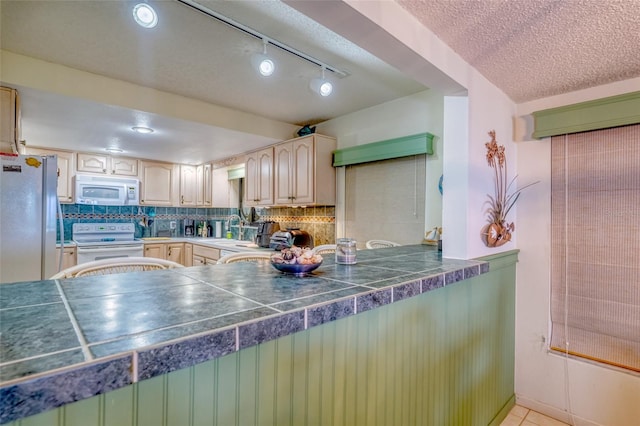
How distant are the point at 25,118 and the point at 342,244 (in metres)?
3.04

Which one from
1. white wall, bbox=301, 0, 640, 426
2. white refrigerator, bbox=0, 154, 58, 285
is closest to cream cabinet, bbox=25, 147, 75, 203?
white refrigerator, bbox=0, 154, 58, 285

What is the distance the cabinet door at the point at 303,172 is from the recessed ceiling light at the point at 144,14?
185 cm

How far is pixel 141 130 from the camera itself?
303 centimetres

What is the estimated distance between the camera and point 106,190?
13.6 feet

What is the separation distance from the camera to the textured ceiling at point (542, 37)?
126 cm

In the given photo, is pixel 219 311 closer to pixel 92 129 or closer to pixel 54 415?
pixel 54 415

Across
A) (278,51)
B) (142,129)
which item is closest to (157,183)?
(142,129)

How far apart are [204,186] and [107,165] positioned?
129 centimetres

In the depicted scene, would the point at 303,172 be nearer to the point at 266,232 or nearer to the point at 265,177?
the point at 265,177

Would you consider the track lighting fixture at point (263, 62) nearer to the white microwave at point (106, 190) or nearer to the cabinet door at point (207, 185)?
the cabinet door at point (207, 185)

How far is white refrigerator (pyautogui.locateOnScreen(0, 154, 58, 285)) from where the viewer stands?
6.33ft

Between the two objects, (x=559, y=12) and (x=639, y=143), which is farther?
(x=639, y=143)

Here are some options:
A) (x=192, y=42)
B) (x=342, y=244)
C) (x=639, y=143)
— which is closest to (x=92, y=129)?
(x=192, y=42)

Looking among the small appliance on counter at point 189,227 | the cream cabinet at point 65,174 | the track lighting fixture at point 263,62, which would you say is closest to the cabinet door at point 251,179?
the small appliance on counter at point 189,227
